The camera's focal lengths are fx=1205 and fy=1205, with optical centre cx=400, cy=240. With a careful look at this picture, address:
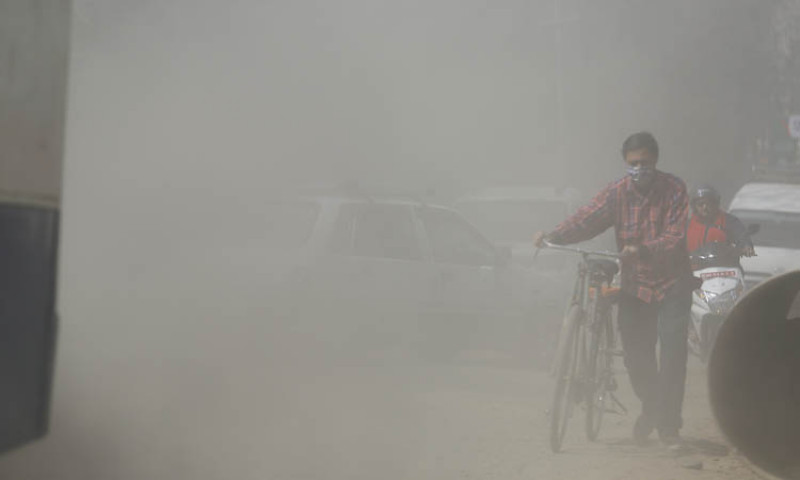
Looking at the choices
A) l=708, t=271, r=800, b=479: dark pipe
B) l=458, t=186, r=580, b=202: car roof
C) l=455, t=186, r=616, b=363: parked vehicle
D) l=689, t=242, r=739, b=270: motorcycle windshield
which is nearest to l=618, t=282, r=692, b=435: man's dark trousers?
l=708, t=271, r=800, b=479: dark pipe

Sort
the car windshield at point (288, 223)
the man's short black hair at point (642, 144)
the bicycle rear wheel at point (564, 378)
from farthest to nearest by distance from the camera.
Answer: the car windshield at point (288, 223), the man's short black hair at point (642, 144), the bicycle rear wheel at point (564, 378)

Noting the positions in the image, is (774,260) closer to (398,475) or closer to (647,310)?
(647,310)

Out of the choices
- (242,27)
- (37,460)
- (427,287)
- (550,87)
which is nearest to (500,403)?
→ (427,287)

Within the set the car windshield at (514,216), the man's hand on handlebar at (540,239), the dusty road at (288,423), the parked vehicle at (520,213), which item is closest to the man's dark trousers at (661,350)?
the dusty road at (288,423)

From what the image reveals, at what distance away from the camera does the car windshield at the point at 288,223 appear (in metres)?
9.16

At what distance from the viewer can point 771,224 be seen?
46.0ft

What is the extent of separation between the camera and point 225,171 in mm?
11109

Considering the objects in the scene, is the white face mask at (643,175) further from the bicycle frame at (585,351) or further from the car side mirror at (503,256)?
the car side mirror at (503,256)

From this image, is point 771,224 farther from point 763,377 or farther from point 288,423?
point 763,377

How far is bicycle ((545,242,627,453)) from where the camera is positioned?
6.43 m

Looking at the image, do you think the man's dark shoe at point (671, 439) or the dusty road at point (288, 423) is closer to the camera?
the dusty road at point (288, 423)

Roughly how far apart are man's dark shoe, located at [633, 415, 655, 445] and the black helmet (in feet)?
12.4

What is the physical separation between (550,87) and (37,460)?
842 inches

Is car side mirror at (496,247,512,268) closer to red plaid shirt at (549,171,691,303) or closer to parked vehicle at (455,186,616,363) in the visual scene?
parked vehicle at (455,186,616,363)
